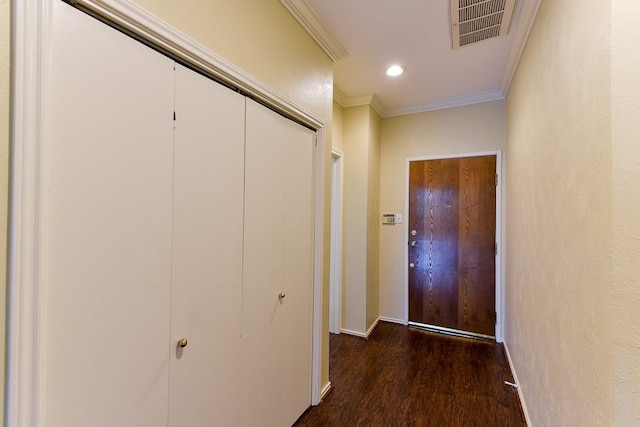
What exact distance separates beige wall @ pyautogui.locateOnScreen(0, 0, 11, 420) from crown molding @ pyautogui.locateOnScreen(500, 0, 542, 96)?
2.23 m

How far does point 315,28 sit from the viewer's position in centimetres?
189

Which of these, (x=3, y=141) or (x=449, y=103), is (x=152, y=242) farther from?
(x=449, y=103)

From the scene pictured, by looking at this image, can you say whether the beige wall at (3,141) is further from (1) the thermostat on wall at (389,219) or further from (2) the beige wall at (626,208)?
(1) the thermostat on wall at (389,219)

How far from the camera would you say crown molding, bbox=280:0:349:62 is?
168 centimetres

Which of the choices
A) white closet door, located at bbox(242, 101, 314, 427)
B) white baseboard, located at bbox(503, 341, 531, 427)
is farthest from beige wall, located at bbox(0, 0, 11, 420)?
white baseboard, located at bbox(503, 341, 531, 427)

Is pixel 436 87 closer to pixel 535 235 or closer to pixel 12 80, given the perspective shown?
pixel 535 235

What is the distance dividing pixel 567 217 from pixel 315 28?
1.74 meters

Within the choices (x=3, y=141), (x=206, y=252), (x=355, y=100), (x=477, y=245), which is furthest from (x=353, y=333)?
(x=3, y=141)

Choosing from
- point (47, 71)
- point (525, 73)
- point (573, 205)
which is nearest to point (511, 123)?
point (525, 73)

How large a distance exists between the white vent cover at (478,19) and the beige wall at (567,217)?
0.22m

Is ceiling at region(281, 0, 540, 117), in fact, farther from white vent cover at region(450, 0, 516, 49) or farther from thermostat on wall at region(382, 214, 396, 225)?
thermostat on wall at region(382, 214, 396, 225)

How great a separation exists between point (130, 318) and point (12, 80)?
2.34 ft

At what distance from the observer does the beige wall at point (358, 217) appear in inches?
123

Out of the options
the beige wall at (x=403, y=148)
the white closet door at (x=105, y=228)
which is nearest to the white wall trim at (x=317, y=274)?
the white closet door at (x=105, y=228)
